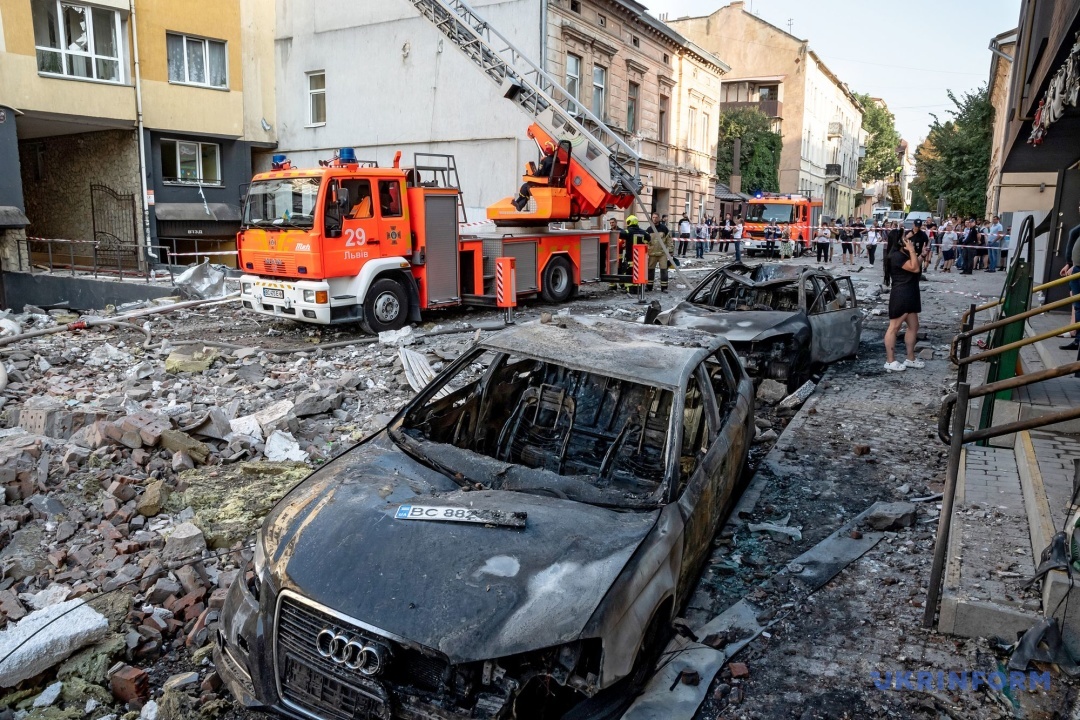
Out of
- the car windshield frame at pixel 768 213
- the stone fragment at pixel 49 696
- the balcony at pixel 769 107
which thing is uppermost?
the balcony at pixel 769 107

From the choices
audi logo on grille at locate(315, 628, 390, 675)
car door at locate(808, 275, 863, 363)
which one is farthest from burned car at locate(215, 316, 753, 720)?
car door at locate(808, 275, 863, 363)

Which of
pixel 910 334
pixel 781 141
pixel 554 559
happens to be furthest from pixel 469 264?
pixel 781 141

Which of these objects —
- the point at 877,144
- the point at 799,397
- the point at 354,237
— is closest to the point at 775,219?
the point at 354,237

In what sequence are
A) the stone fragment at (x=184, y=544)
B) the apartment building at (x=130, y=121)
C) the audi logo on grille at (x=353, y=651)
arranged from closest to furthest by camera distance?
1. the audi logo on grille at (x=353, y=651)
2. the stone fragment at (x=184, y=544)
3. the apartment building at (x=130, y=121)

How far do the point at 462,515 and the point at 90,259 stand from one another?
20409mm

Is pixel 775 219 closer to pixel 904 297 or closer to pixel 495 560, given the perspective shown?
pixel 904 297

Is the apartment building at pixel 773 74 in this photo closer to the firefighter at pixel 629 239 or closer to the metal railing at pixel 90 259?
the firefighter at pixel 629 239

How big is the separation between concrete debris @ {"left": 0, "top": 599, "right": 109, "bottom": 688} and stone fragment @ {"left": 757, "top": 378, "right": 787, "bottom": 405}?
674 cm

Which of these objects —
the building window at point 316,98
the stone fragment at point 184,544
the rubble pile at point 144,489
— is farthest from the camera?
the building window at point 316,98

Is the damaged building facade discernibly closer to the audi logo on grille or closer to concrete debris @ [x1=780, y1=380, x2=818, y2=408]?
concrete debris @ [x1=780, y1=380, x2=818, y2=408]

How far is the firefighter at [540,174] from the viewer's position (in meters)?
14.7

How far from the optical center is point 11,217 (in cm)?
1666

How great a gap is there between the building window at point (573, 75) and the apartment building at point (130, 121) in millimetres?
9306

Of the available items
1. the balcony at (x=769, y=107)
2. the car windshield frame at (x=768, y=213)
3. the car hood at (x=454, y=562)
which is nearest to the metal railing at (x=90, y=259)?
the car hood at (x=454, y=562)
